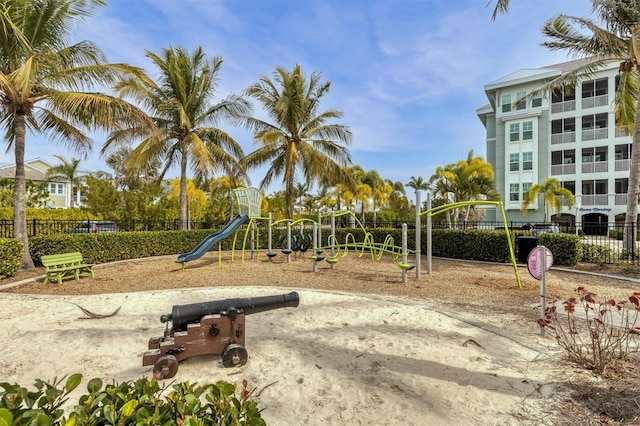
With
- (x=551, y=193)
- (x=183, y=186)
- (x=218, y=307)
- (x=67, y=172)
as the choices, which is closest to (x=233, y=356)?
(x=218, y=307)

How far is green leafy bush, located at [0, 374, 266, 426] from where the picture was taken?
1254 mm

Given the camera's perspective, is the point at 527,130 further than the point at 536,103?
Yes

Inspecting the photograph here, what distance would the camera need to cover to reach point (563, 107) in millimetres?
30172

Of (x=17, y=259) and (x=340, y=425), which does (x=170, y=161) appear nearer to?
(x=17, y=259)

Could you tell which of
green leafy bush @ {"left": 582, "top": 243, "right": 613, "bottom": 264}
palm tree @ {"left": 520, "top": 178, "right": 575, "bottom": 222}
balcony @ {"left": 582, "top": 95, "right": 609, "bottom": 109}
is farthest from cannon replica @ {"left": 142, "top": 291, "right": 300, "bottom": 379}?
Answer: balcony @ {"left": 582, "top": 95, "right": 609, "bottom": 109}

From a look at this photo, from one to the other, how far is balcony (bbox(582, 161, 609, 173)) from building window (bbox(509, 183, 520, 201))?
16.6 ft

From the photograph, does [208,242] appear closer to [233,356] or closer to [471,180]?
[233,356]

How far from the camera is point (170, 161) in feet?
54.6

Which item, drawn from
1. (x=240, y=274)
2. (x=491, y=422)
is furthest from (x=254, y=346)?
(x=240, y=274)

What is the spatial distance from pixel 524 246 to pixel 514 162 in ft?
78.9

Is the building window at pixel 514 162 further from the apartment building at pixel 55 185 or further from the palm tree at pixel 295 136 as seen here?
the apartment building at pixel 55 185

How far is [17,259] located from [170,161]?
8815 mm

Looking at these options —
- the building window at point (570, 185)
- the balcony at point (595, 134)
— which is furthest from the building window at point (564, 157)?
the building window at point (570, 185)

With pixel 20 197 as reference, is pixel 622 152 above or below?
above
